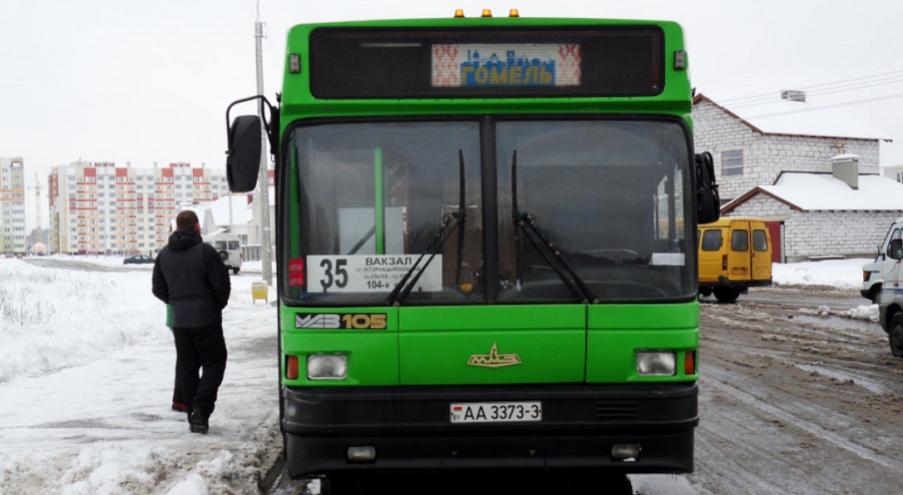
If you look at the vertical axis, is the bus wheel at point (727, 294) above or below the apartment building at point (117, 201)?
below

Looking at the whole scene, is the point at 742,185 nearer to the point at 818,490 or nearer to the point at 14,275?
the point at 14,275

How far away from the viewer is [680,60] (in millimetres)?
5070

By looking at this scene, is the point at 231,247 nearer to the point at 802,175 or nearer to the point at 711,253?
the point at 802,175

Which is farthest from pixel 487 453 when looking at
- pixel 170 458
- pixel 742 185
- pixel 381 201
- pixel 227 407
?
pixel 742 185

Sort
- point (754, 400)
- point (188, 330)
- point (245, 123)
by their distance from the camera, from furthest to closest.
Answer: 1. point (754, 400)
2. point (188, 330)
3. point (245, 123)

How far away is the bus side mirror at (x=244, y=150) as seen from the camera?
17.2 ft

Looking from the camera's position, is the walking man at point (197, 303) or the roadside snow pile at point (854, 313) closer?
the walking man at point (197, 303)

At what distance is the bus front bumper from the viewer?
480 centimetres

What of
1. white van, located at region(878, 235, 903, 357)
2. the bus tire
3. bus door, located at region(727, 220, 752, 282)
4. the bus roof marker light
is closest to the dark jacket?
the bus roof marker light

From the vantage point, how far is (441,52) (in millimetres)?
5090

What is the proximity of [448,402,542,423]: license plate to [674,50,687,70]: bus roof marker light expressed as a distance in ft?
7.00

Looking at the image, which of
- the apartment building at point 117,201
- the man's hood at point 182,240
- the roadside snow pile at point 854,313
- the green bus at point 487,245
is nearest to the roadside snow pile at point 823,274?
the roadside snow pile at point 854,313

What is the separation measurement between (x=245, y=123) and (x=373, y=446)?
81.8 inches

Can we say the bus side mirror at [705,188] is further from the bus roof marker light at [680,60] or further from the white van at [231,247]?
the white van at [231,247]
